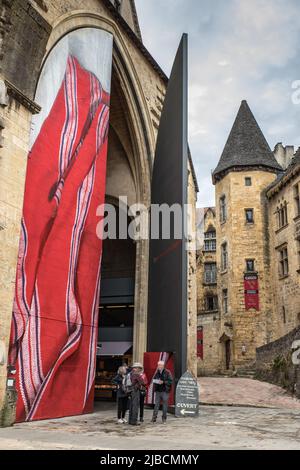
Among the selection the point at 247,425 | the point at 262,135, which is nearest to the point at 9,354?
the point at 247,425

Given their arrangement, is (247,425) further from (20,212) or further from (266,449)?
(20,212)

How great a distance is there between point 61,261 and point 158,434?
537cm

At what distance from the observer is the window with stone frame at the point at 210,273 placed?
4300cm

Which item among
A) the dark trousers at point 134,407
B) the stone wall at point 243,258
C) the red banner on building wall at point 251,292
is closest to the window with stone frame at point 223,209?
the stone wall at point 243,258

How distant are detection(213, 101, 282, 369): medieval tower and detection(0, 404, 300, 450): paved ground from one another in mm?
20275

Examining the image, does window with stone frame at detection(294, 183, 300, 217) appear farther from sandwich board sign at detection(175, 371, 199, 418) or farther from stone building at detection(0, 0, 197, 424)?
sandwich board sign at detection(175, 371, 199, 418)

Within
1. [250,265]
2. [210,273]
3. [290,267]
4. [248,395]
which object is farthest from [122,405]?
[210,273]

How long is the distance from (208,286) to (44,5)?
33.1 meters

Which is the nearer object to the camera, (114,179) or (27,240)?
(27,240)

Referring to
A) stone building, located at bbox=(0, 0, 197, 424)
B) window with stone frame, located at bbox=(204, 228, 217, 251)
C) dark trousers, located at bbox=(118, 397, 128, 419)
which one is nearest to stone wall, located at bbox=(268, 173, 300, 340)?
stone building, located at bbox=(0, 0, 197, 424)

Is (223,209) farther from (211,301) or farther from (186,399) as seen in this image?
(186,399)

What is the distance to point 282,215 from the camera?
30719 mm

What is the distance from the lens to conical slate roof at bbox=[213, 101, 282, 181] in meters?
34.4

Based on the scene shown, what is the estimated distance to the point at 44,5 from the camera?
12.7m
